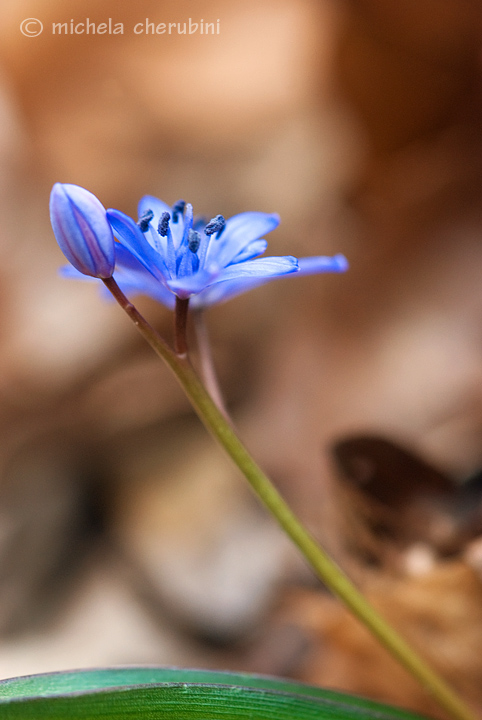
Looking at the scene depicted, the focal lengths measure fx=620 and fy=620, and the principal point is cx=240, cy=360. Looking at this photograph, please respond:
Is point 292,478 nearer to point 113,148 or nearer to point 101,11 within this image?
point 113,148

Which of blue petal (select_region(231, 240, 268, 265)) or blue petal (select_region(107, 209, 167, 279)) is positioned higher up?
blue petal (select_region(107, 209, 167, 279))

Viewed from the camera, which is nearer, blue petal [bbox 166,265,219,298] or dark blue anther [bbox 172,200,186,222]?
blue petal [bbox 166,265,219,298]

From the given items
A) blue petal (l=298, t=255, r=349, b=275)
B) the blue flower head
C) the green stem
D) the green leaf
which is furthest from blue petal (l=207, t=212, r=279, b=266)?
the green leaf

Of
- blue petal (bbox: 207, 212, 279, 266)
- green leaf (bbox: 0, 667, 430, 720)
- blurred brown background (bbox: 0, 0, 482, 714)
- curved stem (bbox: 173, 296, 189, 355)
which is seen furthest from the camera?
blurred brown background (bbox: 0, 0, 482, 714)

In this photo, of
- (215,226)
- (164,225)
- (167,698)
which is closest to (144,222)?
(164,225)

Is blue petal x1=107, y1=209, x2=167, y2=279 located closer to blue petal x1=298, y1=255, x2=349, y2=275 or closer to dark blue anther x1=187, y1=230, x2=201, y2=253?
dark blue anther x1=187, y1=230, x2=201, y2=253

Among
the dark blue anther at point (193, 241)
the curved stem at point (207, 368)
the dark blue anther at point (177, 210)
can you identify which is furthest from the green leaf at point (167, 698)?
the dark blue anther at point (177, 210)

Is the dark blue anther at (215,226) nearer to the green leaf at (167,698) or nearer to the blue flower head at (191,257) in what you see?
the blue flower head at (191,257)

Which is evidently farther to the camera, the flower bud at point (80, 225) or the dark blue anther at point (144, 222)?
the dark blue anther at point (144, 222)

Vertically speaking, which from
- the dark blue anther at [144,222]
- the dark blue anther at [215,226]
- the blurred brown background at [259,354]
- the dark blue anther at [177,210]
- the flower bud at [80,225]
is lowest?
the blurred brown background at [259,354]
